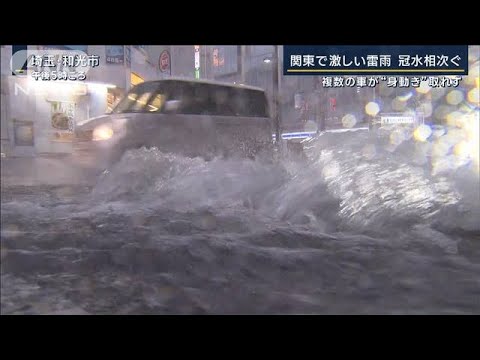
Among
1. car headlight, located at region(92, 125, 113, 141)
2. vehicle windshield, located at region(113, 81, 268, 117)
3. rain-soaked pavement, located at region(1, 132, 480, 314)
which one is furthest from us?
vehicle windshield, located at region(113, 81, 268, 117)

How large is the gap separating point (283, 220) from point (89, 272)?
2133 millimetres

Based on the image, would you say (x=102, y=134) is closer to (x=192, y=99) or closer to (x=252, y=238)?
(x=192, y=99)

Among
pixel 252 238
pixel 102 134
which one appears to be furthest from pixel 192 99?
pixel 252 238

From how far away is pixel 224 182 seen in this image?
5.11 m

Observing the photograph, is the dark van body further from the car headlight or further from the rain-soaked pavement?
the rain-soaked pavement

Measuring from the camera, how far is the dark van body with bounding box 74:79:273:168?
5.20 meters

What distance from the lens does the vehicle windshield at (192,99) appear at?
543 cm

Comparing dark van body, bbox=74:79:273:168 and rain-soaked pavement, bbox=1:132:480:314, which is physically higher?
dark van body, bbox=74:79:273:168

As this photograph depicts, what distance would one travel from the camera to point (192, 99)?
582cm

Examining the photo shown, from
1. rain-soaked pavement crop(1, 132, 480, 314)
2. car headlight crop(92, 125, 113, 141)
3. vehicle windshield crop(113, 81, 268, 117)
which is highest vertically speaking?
vehicle windshield crop(113, 81, 268, 117)

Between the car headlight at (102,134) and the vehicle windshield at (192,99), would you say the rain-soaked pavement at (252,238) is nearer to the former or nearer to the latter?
the car headlight at (102,134)
